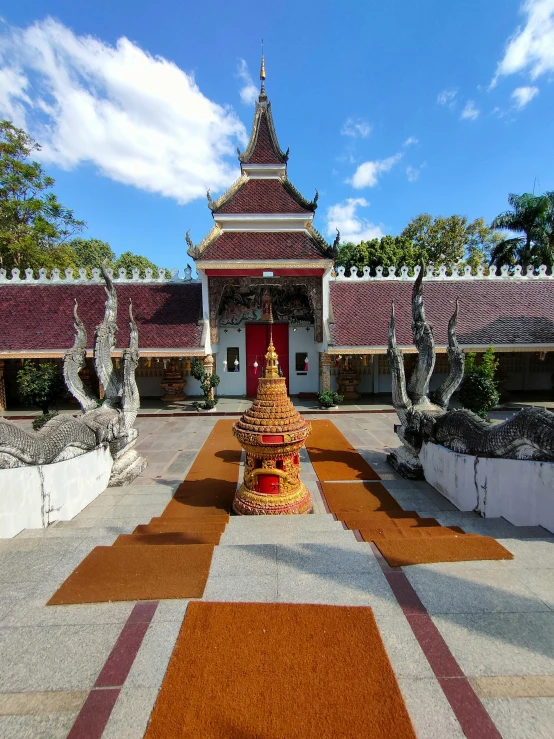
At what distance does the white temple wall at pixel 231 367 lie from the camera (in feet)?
56.9

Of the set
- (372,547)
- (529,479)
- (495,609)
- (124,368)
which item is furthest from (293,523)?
(124,368)

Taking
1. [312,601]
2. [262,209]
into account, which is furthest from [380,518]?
[262,209]

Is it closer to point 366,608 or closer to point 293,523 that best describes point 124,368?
point 293,523

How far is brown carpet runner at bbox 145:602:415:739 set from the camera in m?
1.90

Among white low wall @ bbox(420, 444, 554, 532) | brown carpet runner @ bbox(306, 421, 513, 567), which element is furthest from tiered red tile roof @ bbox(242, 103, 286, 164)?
white low wall @ bbox(420, 444, 554, 532)

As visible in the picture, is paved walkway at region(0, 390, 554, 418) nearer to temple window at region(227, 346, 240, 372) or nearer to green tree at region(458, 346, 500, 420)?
temple window at region(227, 346, 240, 372)

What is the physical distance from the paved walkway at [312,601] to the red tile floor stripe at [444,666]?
0.02 m

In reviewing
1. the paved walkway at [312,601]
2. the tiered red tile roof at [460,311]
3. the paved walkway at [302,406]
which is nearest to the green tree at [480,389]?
the paved walkway at [302,406]

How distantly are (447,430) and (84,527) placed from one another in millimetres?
6291

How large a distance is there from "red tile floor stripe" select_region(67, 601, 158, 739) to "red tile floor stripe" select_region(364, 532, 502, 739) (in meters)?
1.91

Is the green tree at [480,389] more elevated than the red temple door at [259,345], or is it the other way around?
the red temple door at [259,345]

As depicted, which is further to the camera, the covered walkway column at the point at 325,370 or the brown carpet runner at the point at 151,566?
the covered walkway column at the point at 325,370

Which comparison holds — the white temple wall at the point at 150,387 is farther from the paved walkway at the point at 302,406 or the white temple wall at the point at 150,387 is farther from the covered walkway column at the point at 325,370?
the covered walkway column at the point at 325,370

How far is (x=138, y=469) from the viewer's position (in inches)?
328
